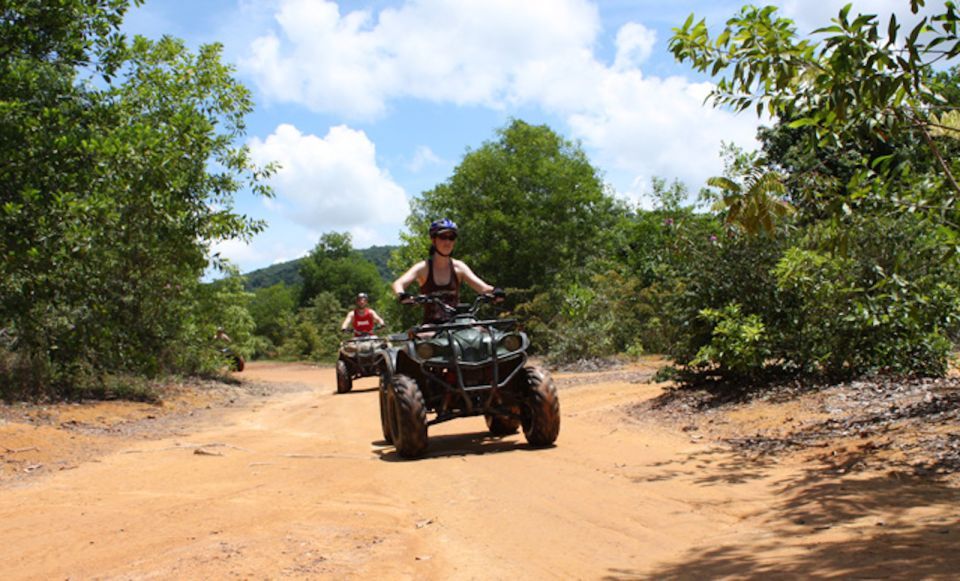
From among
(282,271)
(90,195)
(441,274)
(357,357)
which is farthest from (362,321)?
(282,271)

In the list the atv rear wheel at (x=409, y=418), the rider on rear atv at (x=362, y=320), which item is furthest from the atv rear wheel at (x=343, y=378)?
the atv rear wheel at (x=409, y=418)

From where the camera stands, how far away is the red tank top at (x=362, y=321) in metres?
18.7

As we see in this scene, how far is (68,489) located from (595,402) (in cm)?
751

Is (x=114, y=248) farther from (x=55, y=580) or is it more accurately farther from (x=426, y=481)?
(x=55, y=580)

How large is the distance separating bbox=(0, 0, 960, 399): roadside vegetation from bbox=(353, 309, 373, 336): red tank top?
3024mm

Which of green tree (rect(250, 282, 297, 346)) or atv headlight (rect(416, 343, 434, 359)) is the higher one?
green tree (rect(250, 282, 297, 346))

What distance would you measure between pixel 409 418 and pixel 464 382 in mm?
689

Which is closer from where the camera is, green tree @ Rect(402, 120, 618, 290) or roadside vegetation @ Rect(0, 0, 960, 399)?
roadside vegetation @ Rect(0, 0, 960, 399)

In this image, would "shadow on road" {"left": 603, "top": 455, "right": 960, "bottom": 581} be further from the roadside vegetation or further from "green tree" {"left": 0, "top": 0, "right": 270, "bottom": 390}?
"green tree" {"left": 0, "top": 0, "right": 270, "bottom": 390}

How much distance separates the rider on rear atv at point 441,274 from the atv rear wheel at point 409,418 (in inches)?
37.0

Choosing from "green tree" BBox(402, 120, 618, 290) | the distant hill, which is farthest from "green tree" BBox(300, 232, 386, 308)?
the distant hill

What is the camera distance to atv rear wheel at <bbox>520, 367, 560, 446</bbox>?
7.87 metres

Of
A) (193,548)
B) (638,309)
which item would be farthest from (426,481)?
(638,309)

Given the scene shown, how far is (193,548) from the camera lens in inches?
188
